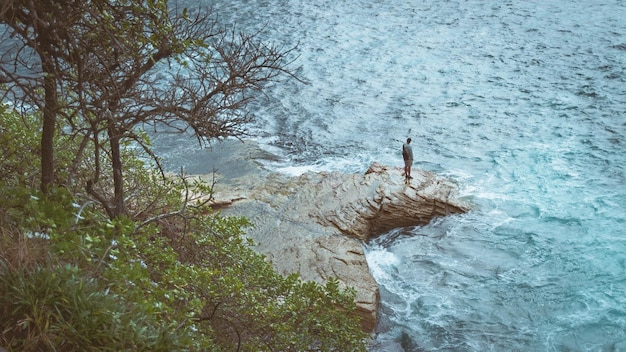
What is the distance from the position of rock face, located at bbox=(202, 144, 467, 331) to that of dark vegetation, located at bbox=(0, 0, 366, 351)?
12.3ft

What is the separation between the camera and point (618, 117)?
19047mm

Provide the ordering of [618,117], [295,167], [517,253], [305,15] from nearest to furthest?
[517,253], [295,167], [618,117], [305,15]

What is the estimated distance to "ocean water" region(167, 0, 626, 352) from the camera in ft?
41.9

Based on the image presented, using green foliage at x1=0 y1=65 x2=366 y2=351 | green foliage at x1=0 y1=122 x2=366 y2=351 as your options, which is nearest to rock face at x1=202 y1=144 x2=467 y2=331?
green foliage at x1=0 y1=65 x2=366 y2=351

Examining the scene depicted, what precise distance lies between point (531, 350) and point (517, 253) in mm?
3062

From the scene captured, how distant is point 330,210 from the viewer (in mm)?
14742

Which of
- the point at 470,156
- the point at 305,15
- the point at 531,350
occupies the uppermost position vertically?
the point at 305,15

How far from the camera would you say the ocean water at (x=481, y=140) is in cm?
1277

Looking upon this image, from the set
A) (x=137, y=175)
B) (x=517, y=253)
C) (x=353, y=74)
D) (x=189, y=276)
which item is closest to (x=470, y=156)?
(x=517, y=253)

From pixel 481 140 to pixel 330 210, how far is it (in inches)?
256

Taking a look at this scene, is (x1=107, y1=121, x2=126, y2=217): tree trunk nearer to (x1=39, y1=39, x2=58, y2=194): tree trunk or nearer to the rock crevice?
(x1=39, y1=39, x2=58, y2=194): tree trunk

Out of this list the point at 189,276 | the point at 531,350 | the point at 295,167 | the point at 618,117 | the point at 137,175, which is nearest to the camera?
the point at 189,276

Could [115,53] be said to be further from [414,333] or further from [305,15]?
[305,15]

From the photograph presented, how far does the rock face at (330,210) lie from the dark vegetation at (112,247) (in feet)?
12.3
